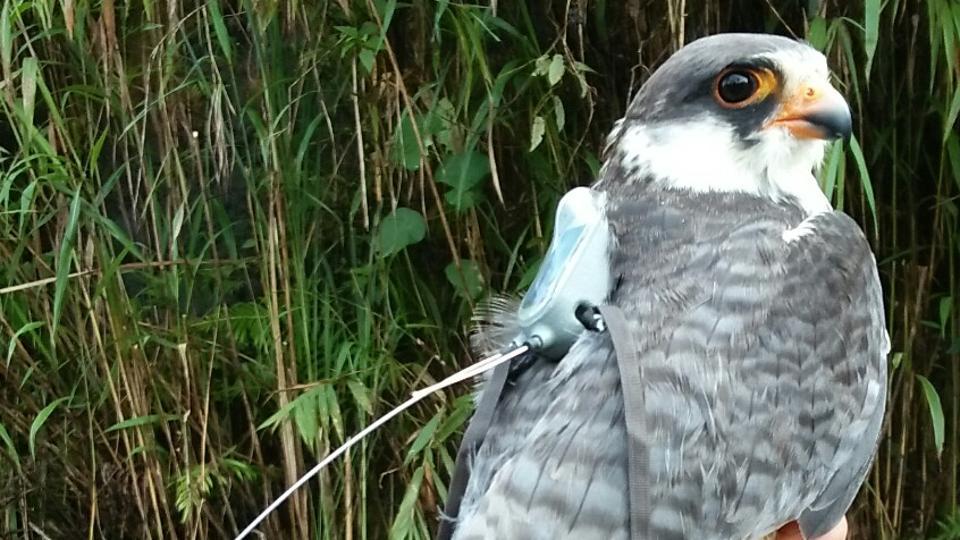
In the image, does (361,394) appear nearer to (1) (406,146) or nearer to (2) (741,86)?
(1) (406,146)

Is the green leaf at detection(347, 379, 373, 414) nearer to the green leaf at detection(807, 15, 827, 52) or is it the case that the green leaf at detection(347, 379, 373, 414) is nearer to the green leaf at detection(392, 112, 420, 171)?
the green leaf at detection(392, 112, 420, 171)

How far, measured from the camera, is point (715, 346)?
3.85 feet

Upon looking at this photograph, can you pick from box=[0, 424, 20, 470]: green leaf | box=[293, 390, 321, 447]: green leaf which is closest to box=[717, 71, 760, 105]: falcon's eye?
box=[293, 390, 321, 447]: green leaf

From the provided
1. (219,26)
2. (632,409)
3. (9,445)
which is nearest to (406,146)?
(219,26)

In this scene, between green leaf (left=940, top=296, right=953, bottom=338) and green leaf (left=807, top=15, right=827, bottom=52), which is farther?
green leaf (left=940, top=296, right=953, bottom=338)

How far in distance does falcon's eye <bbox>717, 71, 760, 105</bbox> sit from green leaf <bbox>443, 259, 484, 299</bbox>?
0.77 meters

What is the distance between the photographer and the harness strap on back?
1074 millimetres

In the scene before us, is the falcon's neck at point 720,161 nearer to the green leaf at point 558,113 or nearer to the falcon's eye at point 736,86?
the falcon's eye at point 736,86

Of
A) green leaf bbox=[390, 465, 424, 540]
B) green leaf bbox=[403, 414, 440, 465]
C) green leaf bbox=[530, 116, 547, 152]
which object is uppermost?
green leaf bbox=[530, 116, 547, 152]

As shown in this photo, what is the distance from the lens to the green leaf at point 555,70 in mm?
1690

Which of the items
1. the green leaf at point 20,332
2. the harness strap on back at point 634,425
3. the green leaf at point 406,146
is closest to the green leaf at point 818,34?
the green leaf at point 406,146

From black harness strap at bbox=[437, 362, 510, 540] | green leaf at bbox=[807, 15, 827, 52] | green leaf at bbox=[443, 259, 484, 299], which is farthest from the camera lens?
green leaf at bbox=[443, 259, 484, 299]

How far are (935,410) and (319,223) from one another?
1260 millimetres

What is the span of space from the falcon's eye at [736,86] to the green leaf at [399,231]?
0.78 metres
